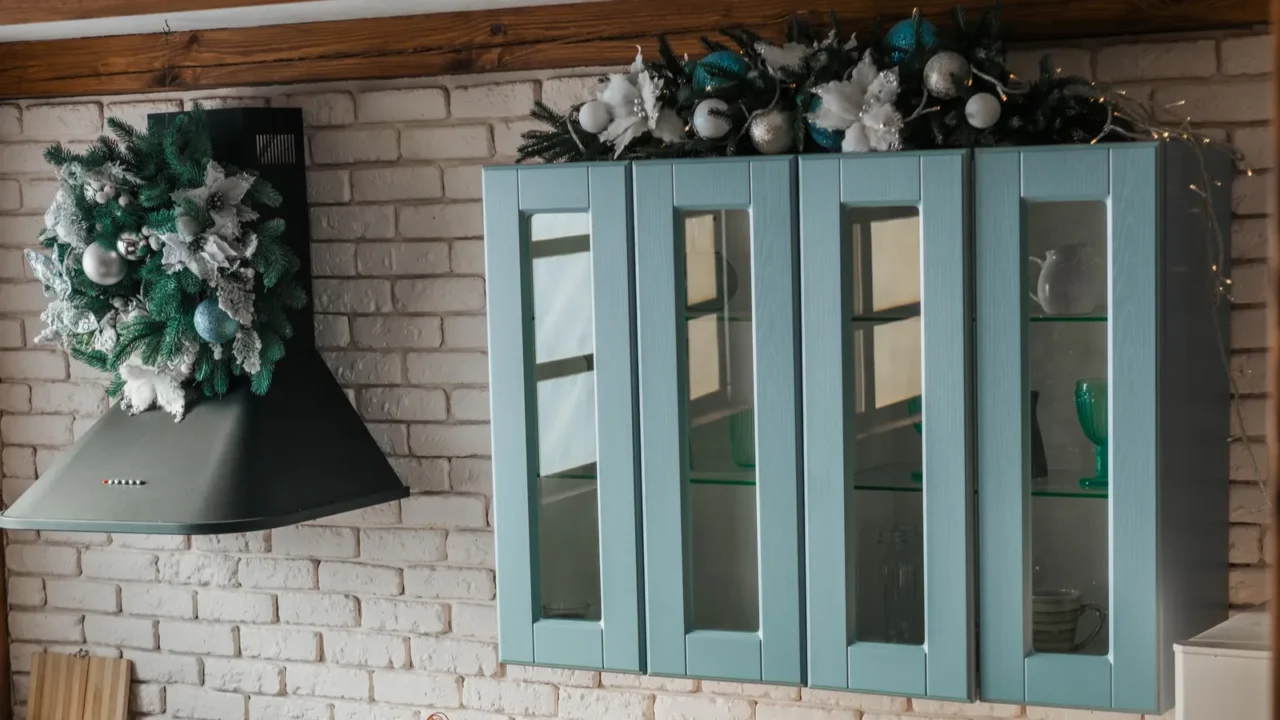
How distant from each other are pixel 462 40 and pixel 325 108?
0.33 m

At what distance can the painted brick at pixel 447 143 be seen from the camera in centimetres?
258

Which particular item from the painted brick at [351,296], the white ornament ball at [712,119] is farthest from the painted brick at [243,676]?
the white ornament ball at [712,119]

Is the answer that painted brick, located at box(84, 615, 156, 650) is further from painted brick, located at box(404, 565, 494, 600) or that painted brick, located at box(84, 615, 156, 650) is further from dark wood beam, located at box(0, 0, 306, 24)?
dark wood beam, located at box(0, 0, 306, 24)

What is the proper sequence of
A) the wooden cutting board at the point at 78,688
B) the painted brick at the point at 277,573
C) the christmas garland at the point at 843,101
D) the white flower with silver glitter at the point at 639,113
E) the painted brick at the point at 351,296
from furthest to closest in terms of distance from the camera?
the wooden cutting board at the point at 78,688, the painted brick at the point at 277,573, the painted brick at the point at 351,296, the white flower with silver glitter at the point at 639,113, the christmas garland at the point at 843,101

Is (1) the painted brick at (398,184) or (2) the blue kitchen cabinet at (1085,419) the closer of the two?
(2) the blue kitchen cabinet at (1085,419)

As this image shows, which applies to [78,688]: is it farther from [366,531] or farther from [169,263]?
[169,263]

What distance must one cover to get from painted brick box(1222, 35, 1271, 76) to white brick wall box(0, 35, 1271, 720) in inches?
42.5

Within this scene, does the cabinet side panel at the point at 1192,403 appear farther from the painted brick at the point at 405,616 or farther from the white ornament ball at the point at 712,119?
the painted brick at the point at 405,616

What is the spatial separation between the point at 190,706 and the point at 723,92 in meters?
1.77

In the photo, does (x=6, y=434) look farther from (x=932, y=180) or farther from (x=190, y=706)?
(x=932, y=180)

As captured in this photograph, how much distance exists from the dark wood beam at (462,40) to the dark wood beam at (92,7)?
0.26 meters

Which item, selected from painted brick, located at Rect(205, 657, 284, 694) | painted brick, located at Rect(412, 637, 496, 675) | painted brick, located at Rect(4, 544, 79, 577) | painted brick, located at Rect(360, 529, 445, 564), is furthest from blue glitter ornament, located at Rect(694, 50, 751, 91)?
painted brick, located at Rect(4, 544, 79, 577)

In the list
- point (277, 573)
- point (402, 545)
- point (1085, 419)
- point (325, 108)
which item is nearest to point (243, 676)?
point (277, 573)

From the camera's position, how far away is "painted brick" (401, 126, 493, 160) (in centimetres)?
258
